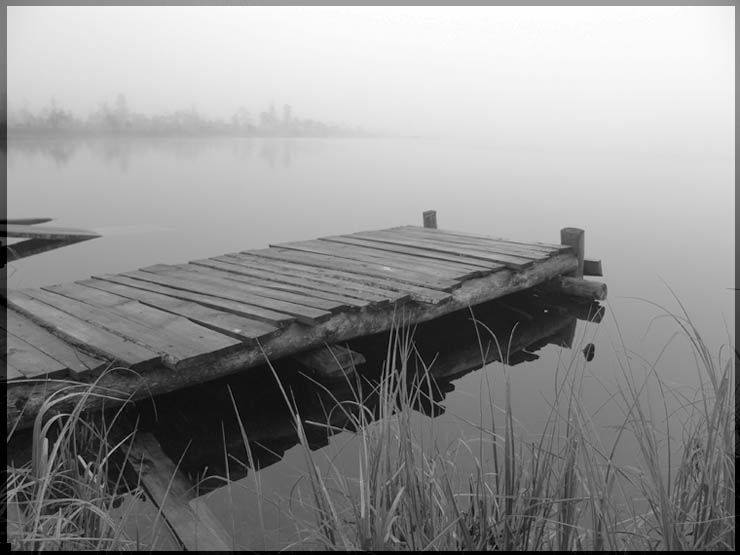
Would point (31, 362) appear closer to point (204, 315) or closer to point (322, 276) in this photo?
point (204, 315)

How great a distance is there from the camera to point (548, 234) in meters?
13.9

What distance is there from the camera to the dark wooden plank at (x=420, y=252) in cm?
562

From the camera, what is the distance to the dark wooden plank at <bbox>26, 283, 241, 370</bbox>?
3.46 metres

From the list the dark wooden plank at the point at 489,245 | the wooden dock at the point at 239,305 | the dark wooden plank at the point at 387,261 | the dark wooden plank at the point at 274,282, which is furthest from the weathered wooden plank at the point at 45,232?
the dark wooden plank at the point at 489,245

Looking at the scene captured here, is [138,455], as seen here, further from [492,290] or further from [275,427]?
[492,290]

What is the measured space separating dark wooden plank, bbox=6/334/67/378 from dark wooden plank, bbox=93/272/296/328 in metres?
1.13

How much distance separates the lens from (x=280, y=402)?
13.9 feet

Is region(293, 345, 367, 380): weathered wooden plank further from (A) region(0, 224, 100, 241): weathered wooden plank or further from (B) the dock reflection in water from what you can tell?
(A) region(0, 224, 100, 241): weathered wooden plank

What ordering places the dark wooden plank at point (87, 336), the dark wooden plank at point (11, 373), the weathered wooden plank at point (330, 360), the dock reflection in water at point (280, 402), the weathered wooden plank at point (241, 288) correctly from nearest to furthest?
the dark wooden plank at point (11, 373) → the dark wooden plank at point (87, 336) → the dock reflection in water at point (280, 402) → the weathered wooden plank at point (330, 360) → the weathered wooden plank at point (241, 288)

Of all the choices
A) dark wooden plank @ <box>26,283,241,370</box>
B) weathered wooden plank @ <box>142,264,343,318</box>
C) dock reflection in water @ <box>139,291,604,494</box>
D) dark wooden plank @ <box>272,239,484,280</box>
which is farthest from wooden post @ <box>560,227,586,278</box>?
dark wooden plank @ <box>26,283,241,370</box>

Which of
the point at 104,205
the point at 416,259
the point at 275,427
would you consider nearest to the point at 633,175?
the point at 104,205

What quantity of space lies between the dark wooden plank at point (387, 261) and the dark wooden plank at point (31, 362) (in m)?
2.54

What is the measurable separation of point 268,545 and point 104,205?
56.0ft

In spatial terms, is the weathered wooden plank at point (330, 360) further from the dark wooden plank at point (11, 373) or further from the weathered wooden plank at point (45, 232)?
the weathered wooden plank at point (45, 232)
